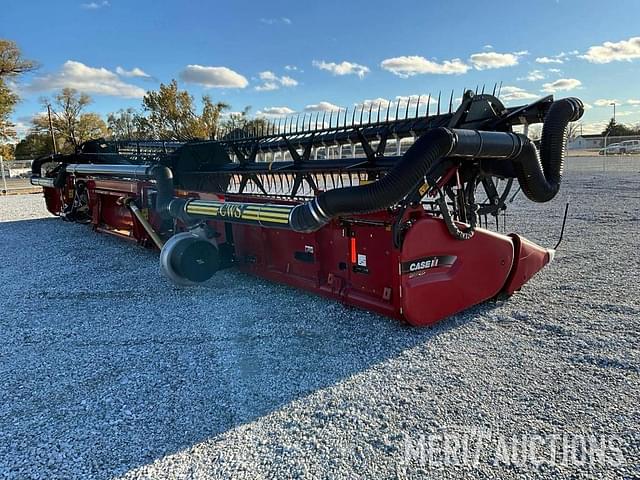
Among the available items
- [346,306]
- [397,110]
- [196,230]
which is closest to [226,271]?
[196,230]

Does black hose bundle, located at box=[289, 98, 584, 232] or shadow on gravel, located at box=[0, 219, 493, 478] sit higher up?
black hose bundle, located at box=[289, 98, 584, 232]

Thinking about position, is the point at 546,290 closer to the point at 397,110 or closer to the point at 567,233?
the point at 397,110

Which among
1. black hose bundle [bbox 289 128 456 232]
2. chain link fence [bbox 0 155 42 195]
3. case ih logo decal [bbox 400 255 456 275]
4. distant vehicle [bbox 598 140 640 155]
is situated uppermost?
distant vehicle [bbox 598 140 640 155]

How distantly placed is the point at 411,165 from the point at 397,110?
186 cm

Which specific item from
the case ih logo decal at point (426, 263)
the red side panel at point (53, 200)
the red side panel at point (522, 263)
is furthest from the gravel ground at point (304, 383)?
the red side panel at point (53, 200)

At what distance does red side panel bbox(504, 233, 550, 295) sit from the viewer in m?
3.98

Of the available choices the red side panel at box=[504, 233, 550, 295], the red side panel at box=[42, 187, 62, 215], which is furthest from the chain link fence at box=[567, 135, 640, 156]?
the red side panel at box=[504, 233, 550, 295]

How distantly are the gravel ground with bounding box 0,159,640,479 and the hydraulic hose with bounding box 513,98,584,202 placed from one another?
1.00 metres

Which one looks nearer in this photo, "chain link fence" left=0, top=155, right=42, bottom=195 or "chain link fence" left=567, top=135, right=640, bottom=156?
"chain link fence" left=0, top=155, right=42, bottom=195

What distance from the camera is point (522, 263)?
403 cm

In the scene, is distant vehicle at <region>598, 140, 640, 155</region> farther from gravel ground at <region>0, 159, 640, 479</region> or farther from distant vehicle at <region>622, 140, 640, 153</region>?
gravel ground at <region>0, 159, 640, 479</region>

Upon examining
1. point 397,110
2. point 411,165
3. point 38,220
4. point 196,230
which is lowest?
point 38,220

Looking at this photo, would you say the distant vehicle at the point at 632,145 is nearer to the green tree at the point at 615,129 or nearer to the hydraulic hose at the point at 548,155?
the green tree at the point at 615,129

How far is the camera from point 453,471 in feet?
6.61
